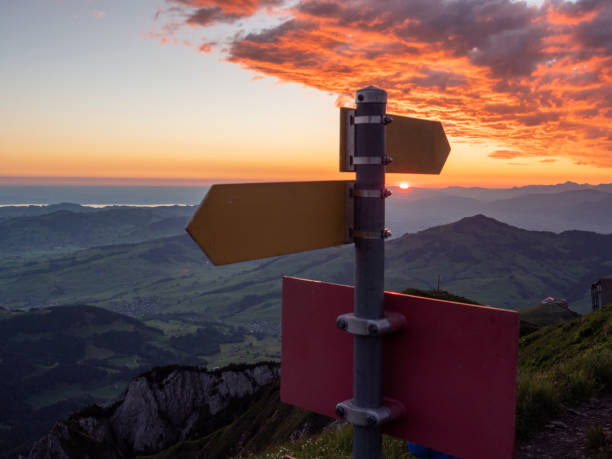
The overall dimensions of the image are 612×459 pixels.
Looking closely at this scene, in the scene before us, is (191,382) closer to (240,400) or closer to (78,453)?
(240,400)

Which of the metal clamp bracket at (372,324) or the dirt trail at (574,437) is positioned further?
the dirt trail at (574,437)

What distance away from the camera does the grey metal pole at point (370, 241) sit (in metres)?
3.40

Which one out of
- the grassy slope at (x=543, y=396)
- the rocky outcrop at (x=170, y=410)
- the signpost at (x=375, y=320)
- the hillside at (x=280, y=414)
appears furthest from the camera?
the rocky outcrop at (x=170, y=410)

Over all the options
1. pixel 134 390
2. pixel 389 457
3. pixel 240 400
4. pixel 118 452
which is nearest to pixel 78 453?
pixel 118 452

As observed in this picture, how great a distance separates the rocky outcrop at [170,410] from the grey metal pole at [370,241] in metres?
79.7

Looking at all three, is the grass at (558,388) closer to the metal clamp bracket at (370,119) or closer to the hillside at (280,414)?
the hillside at (280,414)

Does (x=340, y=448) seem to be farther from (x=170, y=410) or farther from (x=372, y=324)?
(x=170, y=410)

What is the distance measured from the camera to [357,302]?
3.47 metres

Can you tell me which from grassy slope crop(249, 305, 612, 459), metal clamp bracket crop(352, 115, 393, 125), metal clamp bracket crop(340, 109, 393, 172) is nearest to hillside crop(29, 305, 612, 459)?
grassy slope crop(249, 305, 612, 459)

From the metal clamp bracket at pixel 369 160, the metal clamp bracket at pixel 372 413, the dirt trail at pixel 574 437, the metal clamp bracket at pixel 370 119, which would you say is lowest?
the dirt trail at pixel 574 437

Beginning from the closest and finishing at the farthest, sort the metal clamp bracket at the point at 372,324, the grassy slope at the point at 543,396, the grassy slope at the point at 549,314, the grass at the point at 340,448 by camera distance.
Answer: the metal clamp bracket at the point at 372,324
the grass at the point at 340,448
the grassy slope at the point at 543,396
the grassy slope at the point at 549,314

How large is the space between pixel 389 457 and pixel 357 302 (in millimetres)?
5457

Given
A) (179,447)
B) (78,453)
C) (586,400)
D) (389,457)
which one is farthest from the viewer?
(78,453)

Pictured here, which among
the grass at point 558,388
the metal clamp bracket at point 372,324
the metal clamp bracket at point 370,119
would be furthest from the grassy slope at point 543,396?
the metal clamp bracket at point 370,119
